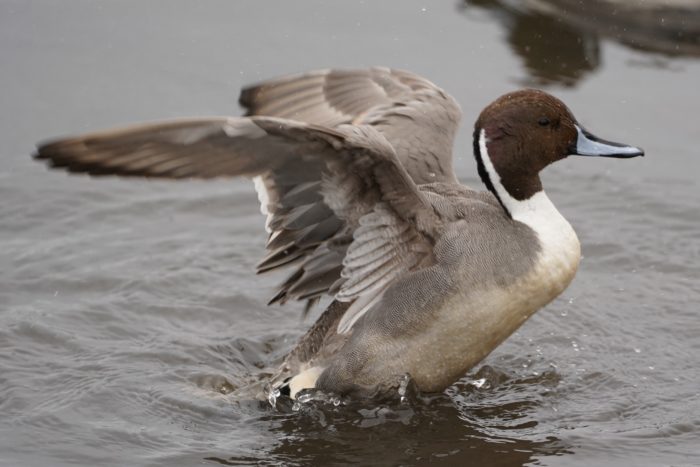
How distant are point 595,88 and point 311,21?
2211 mm

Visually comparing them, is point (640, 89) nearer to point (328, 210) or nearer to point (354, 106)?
point (354, 106)

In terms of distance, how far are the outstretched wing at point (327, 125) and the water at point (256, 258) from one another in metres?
0.71

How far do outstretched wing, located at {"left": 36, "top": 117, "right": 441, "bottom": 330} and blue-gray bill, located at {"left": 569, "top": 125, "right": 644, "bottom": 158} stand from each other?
722 millimetres

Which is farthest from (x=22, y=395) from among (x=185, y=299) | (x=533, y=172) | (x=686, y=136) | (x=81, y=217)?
(x=686, y=136)

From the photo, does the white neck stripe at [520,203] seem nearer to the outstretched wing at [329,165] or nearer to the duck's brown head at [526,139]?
the duck's brown head at [526,139]

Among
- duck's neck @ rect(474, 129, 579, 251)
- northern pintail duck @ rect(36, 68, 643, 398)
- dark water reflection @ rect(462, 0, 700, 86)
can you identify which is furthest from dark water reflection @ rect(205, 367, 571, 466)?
dark water reflection @ rect(462, 0, 700, 86)

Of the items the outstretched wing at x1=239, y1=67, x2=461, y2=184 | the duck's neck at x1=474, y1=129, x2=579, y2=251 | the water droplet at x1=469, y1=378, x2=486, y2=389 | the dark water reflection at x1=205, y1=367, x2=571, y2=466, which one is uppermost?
the outstretched wing at x1=239, y1=67, x2=461, y2=184

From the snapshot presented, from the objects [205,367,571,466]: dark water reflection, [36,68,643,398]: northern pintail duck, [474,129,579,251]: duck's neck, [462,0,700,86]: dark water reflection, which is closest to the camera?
[36,68,643,398]: northern pintail duck

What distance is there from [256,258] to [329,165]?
226 cm

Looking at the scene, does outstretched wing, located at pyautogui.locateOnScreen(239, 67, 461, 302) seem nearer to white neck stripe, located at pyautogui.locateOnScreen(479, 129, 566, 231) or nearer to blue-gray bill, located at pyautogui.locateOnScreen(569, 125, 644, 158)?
white neck stripe, located at pyautogui.locateOnScreen(479, 129, 566, 231)

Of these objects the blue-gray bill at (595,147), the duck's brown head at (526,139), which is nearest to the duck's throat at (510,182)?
the duck's brown head at (526,139)

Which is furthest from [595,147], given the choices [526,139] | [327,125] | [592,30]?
[592,30]

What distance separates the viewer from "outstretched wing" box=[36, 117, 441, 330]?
4973 mm

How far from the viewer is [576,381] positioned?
618 centimetres
